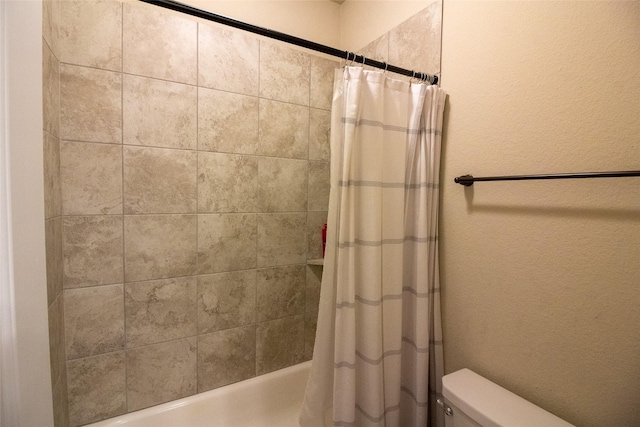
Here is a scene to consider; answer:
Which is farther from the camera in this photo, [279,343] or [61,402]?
[279,343]

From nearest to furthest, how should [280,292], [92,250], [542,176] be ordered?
1. [542,176]
2. [92,250]
3. [280,292]

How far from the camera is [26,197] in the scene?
0.82 m

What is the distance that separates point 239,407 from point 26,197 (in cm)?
135

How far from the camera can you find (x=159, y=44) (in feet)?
4.09

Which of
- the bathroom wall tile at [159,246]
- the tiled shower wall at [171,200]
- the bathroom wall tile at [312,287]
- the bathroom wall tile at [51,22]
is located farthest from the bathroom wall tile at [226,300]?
the bathroom wall tile at [51,22]

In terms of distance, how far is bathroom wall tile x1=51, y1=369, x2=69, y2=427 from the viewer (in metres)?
0.98

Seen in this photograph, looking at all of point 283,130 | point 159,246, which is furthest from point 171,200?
point 283,130

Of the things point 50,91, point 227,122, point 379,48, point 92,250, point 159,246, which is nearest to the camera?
point 50,91

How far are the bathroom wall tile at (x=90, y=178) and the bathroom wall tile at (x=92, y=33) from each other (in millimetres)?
348

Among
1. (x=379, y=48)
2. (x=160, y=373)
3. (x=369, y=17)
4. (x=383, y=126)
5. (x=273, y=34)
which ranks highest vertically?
(x=369, y=17)

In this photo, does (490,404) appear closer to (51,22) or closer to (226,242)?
(226,242)

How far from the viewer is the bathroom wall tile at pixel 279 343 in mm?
1573

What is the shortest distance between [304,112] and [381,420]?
152 cm

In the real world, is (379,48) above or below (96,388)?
above
